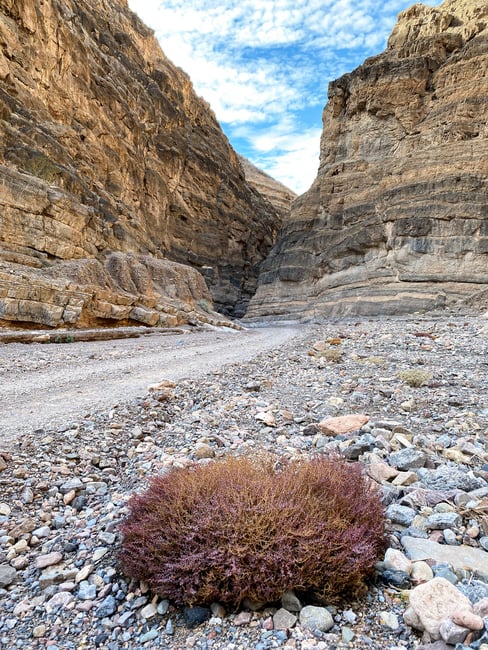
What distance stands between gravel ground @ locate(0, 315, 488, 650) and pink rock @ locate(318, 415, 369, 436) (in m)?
0.07

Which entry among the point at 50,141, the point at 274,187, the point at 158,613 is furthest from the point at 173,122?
the point at 158,613

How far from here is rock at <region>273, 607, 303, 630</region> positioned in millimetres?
2125

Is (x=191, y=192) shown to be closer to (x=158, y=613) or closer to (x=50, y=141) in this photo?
(x=50, y=141)

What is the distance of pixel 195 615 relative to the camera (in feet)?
7.40

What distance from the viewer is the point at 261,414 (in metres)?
6.09

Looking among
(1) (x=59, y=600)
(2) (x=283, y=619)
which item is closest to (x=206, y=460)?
(1) (x=59, y=600)

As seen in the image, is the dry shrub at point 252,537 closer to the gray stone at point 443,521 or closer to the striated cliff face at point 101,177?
the gray stone at point 443,521

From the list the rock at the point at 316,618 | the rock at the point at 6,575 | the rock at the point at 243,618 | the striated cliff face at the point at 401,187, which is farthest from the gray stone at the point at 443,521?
the striated cliff face at the point at 401,187

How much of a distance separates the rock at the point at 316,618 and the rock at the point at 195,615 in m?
0.59

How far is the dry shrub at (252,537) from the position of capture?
89.2 inches

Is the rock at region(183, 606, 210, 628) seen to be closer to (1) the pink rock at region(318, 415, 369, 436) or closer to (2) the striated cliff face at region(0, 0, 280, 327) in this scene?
(1) the pink rock at region(318, 415, 369, 436)

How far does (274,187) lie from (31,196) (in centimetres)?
9498

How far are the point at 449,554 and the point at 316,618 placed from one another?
3.72 feet

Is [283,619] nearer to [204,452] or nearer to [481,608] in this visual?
[481,608]
